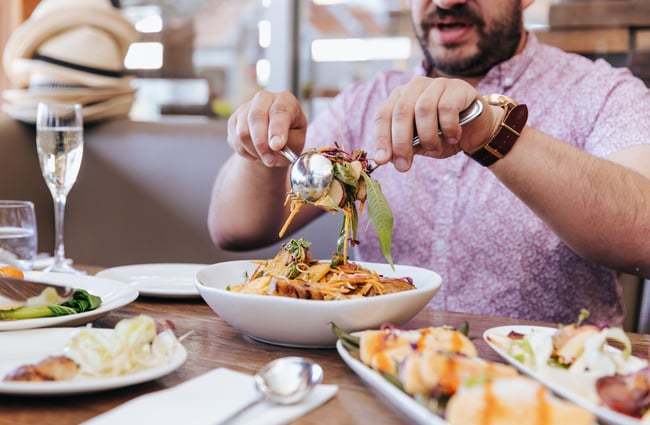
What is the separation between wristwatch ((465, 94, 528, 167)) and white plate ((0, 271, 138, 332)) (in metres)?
0.58

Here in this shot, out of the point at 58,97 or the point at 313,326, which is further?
the point at 58,97

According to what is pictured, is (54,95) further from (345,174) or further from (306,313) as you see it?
(306,313)

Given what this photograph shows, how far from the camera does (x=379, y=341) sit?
675 millimetres

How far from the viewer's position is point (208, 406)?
0.61m

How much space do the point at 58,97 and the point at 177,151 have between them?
425 mm

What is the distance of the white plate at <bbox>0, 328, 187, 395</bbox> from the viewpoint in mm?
627

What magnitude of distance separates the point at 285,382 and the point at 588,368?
28cm

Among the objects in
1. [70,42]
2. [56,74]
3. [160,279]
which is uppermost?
[70,42]

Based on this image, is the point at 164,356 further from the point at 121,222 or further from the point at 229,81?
the point at 229,81

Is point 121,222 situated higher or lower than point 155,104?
lower

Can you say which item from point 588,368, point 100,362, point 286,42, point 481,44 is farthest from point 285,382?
point 286,42

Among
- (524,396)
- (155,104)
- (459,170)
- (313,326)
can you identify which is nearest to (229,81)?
(155,104)

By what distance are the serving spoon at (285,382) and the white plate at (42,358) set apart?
0.10 meters

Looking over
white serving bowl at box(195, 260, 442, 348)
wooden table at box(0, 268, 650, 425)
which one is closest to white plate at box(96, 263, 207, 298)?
wooden table at box(0, 268, 650, 425)
